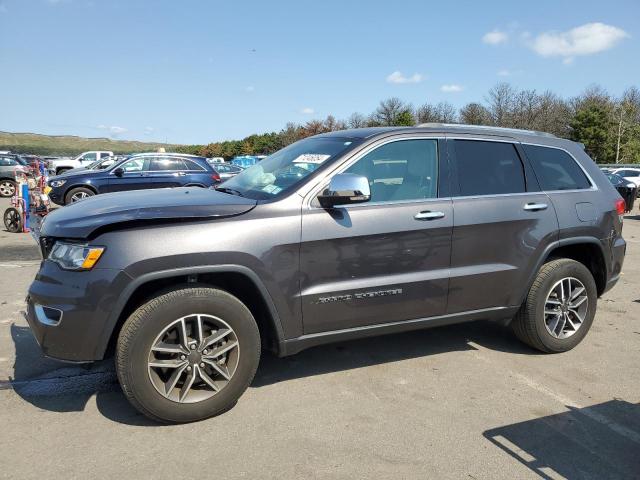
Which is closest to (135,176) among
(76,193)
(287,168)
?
(76,193)

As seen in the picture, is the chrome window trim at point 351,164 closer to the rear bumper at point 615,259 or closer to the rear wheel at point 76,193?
the rear bumper at point 615,259

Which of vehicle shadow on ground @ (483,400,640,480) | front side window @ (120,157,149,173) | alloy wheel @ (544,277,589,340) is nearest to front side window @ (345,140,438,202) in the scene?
alloy wheel @ (544,277,589,340)

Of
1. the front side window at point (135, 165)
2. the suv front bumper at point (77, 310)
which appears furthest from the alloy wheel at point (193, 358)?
the front side window at point (135, 165)

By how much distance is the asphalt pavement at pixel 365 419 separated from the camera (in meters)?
2.76

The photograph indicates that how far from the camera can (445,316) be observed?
3.88 meters

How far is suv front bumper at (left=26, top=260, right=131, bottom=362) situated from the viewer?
2898 millimetres

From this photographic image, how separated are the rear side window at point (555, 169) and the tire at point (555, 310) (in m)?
0.66

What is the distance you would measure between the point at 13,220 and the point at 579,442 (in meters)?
12.1

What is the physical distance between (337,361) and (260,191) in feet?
5.10

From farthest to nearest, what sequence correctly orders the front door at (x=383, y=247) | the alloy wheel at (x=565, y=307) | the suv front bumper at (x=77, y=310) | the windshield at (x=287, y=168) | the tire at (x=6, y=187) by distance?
1. the tire at (x=6, y=187)
2. the alloy wheel at (x=565, y=307)
3. the windshield at (x=287, y=168)
4. the front door at (x=383, y=247)
5. the suv front bumper at (x=77, y=310)

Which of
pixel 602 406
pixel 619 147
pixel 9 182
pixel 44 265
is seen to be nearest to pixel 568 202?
pixel 602 406

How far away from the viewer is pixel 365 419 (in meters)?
3.26

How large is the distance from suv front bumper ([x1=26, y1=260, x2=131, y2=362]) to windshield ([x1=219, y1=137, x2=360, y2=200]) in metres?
1.15

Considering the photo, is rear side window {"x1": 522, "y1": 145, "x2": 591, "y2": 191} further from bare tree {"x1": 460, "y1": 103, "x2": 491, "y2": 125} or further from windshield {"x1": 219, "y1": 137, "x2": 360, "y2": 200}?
bare tree {"x1": 460, "y1": 103, "x2": 491, "y2": 125}
